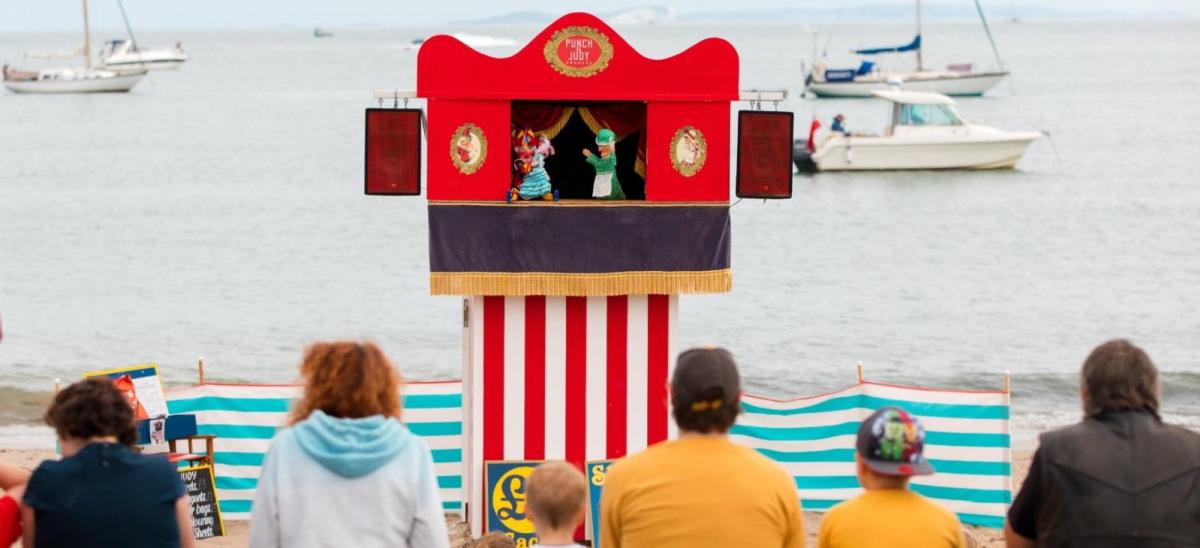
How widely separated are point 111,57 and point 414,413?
3767 inches

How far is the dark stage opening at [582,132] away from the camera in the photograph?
917 cm

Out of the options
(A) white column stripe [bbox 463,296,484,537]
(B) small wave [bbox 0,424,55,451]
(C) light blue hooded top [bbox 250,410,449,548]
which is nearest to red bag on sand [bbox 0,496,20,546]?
(C) light blue hooded top [bbox 250,410,449,548]

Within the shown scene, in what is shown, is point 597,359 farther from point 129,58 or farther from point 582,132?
point 129,58

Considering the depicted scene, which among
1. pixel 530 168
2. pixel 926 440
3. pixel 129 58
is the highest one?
pixel 129 58

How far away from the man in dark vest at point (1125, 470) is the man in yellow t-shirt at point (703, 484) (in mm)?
845

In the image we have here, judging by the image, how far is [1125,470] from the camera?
4559mm

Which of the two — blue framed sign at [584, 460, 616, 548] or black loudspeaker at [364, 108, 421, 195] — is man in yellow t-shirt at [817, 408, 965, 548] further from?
black loudspeaker at [364, 108, 421, 195]

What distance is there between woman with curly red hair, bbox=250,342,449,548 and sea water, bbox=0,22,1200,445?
15.4 feet

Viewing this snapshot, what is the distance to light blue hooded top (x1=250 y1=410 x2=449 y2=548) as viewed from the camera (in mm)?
4434

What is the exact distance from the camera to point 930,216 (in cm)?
4038

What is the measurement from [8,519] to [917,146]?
40.5 metres

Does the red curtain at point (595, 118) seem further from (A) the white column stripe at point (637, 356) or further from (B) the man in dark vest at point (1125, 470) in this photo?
(B) the man in dark vest at point (1125, 470)

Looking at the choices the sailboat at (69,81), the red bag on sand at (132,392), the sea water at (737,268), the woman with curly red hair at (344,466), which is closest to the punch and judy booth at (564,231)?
the sea water at (737,268)

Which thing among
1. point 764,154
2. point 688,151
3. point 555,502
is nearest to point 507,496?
point 688,151
